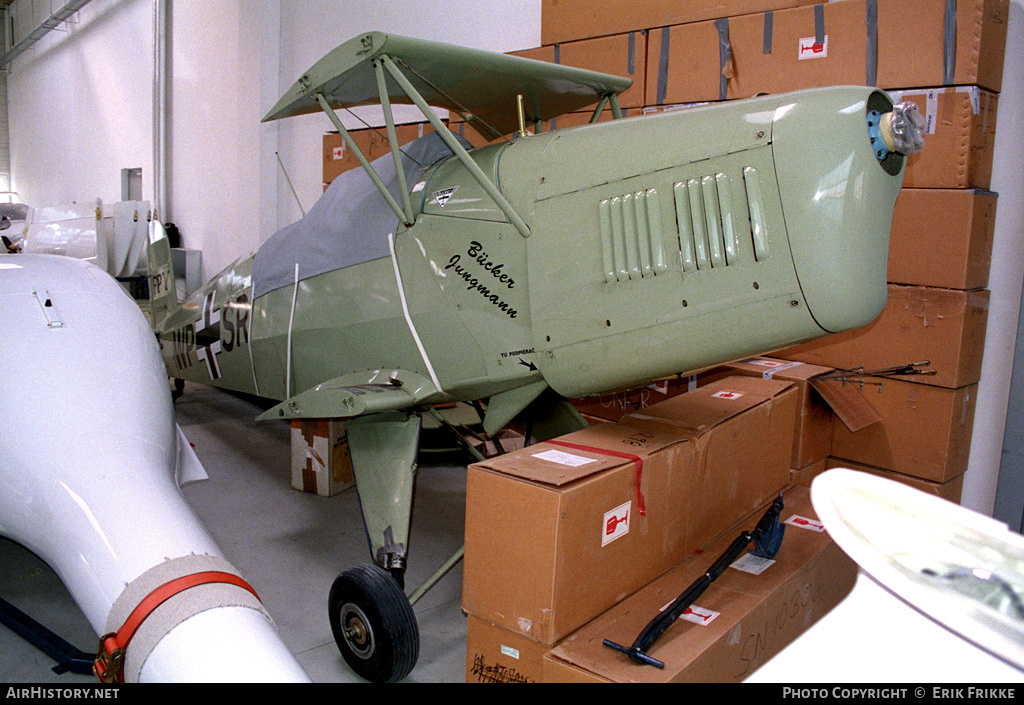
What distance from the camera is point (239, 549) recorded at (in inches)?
134

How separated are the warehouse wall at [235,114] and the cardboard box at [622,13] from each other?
2.84 ft

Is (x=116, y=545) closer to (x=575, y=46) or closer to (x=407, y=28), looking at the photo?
(x=575, y=46)

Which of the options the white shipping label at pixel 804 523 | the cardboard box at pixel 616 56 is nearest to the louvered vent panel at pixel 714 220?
the white shipping label at pixel 804 523

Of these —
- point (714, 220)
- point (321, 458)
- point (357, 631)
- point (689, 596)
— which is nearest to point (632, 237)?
point (714, 220)

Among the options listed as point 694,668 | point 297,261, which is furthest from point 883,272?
point 297,261

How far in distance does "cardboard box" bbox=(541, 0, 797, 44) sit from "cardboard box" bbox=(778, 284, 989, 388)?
1.64m

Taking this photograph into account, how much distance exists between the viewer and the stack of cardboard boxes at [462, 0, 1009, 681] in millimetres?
1975

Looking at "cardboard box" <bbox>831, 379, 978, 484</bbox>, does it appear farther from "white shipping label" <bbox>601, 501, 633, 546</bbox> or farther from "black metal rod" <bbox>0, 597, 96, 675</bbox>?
"black metal rod" <bbox>0, 597, 96, 675</bbox>

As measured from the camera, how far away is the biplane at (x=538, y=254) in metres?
1.96

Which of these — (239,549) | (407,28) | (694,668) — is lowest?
(239,549)

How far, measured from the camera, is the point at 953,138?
123 inches

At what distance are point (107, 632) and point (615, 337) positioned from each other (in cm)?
157

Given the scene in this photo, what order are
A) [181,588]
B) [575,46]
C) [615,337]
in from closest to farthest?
[181,588] → [615,337] → [575,46]

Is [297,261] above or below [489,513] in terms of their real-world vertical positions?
above
